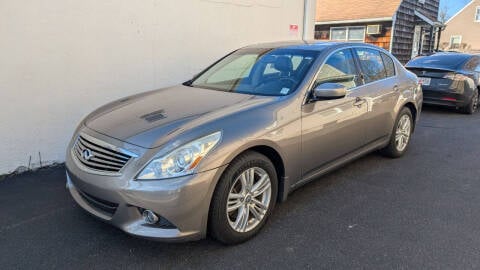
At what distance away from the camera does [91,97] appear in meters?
4.96

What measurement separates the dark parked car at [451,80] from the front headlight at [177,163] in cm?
728

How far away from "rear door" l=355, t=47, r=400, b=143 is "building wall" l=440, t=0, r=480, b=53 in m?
36.5

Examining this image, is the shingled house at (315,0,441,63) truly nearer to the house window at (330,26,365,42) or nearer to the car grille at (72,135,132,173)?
the house window at (330,26,365,42)

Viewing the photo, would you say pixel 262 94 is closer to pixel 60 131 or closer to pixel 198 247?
pixel 198 247

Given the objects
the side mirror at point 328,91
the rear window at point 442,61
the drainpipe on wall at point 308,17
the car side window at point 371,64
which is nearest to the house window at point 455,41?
the rear window at point 442,61

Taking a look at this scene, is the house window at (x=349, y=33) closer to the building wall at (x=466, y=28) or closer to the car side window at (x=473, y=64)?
the car side window at (x=473, y=64)

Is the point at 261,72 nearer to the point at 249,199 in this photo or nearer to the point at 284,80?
the point at 284,80

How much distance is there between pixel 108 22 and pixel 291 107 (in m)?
2.99

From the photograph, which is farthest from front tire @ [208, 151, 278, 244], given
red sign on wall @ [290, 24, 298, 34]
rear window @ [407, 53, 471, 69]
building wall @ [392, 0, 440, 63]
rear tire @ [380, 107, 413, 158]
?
building wall @ [392, 0, 440, 63]

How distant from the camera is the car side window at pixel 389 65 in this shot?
4773mm

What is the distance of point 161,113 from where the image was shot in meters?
3.15

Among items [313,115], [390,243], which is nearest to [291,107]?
[313,115]

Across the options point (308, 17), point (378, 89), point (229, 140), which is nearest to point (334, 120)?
point (378, 89)

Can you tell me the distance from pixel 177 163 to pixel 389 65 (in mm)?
3440
